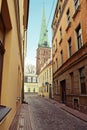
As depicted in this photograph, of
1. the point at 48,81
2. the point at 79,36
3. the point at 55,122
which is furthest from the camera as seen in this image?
the point at 48,81

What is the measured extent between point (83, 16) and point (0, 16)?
25.6 feet

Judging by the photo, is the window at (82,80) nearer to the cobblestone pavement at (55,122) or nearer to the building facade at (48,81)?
the cobblestone pavement at (55,122)

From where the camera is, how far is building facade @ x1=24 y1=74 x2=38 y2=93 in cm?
5709

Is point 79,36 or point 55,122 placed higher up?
point 79,36

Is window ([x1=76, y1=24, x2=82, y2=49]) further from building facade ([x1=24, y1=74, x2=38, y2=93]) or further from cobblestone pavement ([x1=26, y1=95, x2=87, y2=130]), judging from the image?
building facade ([x1=24, y1=74, x2=38, y2=93])

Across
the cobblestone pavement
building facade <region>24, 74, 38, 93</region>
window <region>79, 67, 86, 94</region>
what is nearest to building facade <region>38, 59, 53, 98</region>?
window <region>79, 67, 86, 94</region>

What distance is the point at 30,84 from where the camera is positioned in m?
57.5

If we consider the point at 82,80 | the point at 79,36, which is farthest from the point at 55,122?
the point at 79,36

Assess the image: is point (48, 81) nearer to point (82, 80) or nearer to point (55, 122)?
point (82, 80)

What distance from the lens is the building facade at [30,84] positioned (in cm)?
5709

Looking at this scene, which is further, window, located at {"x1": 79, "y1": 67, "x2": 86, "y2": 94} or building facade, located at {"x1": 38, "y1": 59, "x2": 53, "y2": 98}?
building facade, located at {"x1": 38, "y1": 59, "x2": 53, "y2": 98}

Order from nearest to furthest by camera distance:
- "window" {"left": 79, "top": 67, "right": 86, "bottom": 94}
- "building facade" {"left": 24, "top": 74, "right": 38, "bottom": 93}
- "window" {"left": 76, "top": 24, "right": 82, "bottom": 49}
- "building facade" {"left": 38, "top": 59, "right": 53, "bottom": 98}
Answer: "window" {"left": 79, "top": 67, "right": 86, "bottom": 94} → "window" {"left": 76, "top": 24, "right": 82, "bottom": 49} → "building facade" {"left": 38, "top": 59, "right": 53, "bottom": 98} → "building facade" {"left": 24, "top": 74, "right": 38, "bottom": 93}

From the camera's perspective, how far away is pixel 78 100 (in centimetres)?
1114

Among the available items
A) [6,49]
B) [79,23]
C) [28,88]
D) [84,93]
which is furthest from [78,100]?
[28,88]
